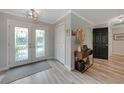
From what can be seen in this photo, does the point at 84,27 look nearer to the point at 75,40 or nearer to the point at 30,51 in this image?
the point at 75,40

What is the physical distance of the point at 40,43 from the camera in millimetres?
5793

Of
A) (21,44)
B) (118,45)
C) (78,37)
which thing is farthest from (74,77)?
(118,45)

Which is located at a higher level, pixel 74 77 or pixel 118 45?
pixel 118 45

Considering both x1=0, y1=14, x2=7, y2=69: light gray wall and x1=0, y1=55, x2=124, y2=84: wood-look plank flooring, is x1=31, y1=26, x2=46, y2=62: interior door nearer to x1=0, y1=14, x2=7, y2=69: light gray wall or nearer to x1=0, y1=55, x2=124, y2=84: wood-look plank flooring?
x1=0, y1=14, x2=7, y2=69: light gray wall

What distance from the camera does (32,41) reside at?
208 inches

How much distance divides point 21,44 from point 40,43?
1177 mm

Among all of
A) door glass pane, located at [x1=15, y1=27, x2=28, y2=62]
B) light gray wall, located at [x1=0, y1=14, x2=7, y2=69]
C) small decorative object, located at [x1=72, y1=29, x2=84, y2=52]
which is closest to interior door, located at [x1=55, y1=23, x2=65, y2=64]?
small decorative object, located at [x1=72, y1=29, x2=84, y2=52]

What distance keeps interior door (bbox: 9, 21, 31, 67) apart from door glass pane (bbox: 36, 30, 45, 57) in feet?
1.87

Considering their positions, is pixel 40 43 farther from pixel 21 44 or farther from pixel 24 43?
pixel 21 44

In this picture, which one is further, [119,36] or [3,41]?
[119,36]

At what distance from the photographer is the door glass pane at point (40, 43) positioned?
18.4 feet

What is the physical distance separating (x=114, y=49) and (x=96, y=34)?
3.60 m

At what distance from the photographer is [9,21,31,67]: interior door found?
436cm

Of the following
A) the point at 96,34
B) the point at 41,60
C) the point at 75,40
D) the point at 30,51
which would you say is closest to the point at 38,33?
the point at 30,51
